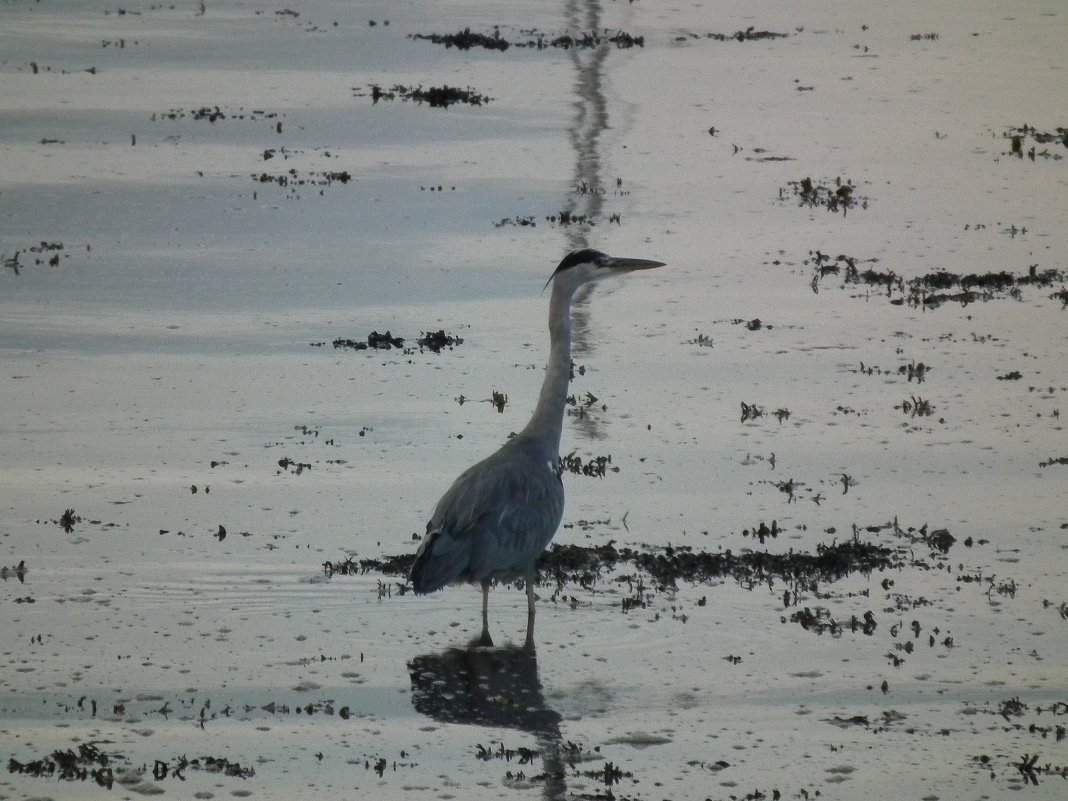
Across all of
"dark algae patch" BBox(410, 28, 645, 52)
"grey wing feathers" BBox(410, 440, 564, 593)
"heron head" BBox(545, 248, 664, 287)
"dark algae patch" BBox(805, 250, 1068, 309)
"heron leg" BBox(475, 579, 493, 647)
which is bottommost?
"heron leg" BBox(475, 579, 493, 647)

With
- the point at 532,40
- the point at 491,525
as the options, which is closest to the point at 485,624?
the point at 491,525

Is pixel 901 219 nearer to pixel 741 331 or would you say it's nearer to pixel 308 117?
pixel 741 331

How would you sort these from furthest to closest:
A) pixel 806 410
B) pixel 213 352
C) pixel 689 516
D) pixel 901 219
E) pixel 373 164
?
pixel 373 164 < pixel 901 219 < pixel 213 352 < pixel 806 410 < pixel 689 516

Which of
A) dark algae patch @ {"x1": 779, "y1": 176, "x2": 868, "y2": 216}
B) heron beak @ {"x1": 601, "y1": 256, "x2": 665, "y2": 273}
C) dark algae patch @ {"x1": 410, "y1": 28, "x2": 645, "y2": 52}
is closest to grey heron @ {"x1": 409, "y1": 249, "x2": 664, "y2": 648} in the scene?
heron beak @ {"x1": 601, "y1": 256, "x2": 665, "y2": 273}

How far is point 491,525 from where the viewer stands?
32.0 ft

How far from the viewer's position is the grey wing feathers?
9602 mm

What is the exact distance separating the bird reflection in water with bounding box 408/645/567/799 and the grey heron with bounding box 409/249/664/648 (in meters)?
0.21

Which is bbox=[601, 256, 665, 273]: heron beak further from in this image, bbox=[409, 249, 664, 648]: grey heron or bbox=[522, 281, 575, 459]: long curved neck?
bbox=[409, 249, 664, 648]: grey heron

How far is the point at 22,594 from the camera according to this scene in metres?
10.1

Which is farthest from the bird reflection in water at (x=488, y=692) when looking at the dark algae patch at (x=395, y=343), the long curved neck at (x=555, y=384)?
the dark algae patch at (x=395, y=343)

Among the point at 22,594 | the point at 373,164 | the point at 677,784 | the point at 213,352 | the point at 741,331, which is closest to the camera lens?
the point at 677,784

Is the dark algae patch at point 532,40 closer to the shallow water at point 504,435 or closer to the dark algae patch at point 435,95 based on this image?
the dark algae patch at point 435,95

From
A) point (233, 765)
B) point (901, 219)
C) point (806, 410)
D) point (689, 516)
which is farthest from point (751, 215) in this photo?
point (233, 765)

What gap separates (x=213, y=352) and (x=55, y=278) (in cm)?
318
